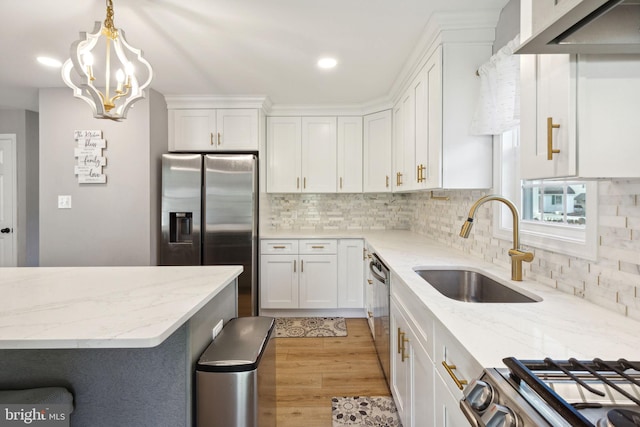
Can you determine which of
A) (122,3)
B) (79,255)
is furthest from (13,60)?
Answer: (79,255)

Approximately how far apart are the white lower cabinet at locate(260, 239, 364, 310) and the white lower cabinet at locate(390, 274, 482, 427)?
4.84 ft

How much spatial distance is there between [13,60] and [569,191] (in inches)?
155

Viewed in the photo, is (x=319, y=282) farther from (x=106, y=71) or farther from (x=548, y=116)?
(x=548, y=116)

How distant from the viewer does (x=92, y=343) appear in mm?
827

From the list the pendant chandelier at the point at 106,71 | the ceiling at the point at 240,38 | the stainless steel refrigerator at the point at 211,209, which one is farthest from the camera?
the stainless steel refrigerator at the point at 211,209

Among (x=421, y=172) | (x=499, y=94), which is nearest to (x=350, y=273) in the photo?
(x=421, y=172)

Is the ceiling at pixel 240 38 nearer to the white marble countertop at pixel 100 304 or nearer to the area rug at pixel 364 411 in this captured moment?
the white marble countertop at pixel 100 304

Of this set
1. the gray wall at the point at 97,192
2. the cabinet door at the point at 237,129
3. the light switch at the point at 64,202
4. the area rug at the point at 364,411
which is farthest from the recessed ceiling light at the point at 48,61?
the area rug at the point at 364,411

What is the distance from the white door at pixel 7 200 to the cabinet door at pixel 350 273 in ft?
13.3

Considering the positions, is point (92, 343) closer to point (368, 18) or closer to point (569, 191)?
point (569, 191)

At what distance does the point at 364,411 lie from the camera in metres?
1.94

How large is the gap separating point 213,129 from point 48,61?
141cm

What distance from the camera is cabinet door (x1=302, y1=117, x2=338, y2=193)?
374 cm

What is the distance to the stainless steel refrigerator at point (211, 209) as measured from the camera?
3.17 meters
